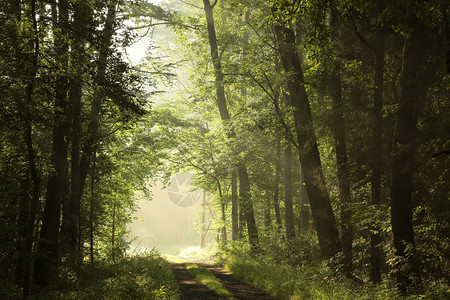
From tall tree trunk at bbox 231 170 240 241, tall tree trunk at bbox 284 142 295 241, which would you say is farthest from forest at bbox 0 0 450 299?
tall tree trunk at bbox 231 170 240 241

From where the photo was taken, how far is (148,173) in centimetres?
2212

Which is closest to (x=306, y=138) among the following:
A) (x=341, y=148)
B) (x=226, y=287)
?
(x=341, y=148)

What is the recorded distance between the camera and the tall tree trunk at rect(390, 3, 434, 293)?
7527 mm

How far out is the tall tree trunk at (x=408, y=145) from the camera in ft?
24.7

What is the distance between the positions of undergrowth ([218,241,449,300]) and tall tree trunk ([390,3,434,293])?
0.61 m

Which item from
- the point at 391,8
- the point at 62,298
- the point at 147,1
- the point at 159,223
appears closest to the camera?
the point at 391,8

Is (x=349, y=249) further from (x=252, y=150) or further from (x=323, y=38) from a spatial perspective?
(x=252, y=150)

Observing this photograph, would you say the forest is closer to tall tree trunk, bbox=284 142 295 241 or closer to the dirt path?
tall tree trunk, bbox=284 142 295 241

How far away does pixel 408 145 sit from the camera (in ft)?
24.5

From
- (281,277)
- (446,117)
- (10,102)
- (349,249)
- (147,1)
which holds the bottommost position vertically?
(281,277)

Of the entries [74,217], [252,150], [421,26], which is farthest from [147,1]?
[421,26]

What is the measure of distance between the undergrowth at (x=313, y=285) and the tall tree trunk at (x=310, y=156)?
2.79 feet

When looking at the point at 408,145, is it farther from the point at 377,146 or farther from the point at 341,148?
the point at 341,148

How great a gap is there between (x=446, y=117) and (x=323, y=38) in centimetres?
337
